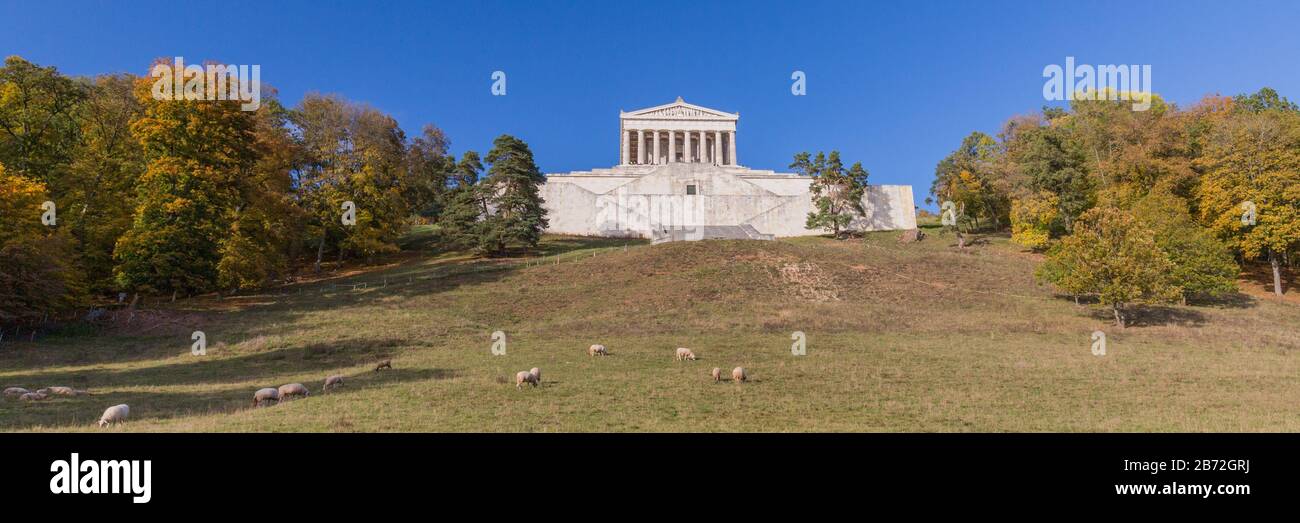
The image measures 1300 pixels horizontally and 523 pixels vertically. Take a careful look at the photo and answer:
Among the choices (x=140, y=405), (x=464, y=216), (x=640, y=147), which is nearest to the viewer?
(x=140, y=405)

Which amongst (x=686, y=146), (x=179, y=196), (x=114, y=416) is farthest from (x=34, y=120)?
(x=686, y=146)

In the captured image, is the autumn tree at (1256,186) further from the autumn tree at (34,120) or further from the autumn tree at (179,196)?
the autumn tree at (34,120)

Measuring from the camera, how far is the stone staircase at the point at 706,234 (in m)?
70.6

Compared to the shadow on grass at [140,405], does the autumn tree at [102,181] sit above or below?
above

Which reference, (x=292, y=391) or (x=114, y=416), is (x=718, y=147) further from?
(x=114, y=416)

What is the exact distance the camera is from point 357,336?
3362cm

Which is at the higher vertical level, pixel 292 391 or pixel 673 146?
pixel 673 146

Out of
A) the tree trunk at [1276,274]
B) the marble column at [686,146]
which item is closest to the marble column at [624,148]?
the marble column at [686,146]

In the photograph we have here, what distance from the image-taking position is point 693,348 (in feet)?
99.6

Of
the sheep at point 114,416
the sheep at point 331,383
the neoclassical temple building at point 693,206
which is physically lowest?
the sheep at point 331,383

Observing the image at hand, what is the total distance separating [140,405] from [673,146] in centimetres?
11822

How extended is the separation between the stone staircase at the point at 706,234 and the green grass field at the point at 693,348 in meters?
9.60

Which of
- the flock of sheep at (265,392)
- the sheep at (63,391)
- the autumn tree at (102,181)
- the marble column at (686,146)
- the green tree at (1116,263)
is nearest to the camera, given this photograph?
the flock of sheep at (265,392)
